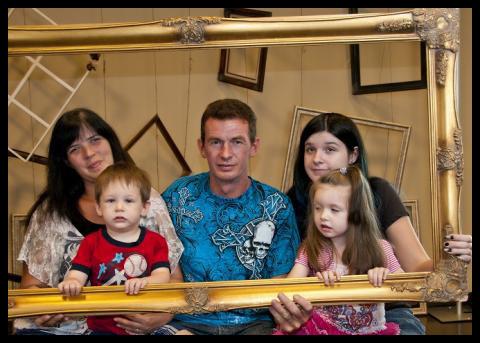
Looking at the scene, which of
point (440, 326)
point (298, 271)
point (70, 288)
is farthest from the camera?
point (440, 326)

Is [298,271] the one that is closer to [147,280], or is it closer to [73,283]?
[147,280]

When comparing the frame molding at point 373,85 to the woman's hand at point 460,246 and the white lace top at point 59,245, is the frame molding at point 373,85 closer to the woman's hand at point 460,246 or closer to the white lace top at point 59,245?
the woman's hand at point 460,246

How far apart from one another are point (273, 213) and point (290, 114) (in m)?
0.32

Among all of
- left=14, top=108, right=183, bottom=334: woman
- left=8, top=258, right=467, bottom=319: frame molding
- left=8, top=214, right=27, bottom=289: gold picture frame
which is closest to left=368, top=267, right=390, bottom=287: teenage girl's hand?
left=8, top=258, right=467, bottom=319: frame molding

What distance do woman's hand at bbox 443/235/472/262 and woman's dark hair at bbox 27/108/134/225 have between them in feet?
3.18

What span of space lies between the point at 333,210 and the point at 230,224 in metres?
0.31

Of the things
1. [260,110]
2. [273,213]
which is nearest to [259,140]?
[260,110]

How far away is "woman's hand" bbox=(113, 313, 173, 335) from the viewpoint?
1788mm

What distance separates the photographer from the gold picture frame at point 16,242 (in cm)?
192

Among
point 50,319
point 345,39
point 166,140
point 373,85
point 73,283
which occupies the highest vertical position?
point 345,39

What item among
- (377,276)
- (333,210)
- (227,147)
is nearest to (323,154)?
(333,210)

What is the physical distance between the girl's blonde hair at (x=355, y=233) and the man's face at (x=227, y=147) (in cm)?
23

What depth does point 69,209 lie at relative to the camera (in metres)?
1.92

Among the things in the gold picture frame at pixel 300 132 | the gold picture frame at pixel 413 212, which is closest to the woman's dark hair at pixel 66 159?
the gold picture frame at pixel 300 132
